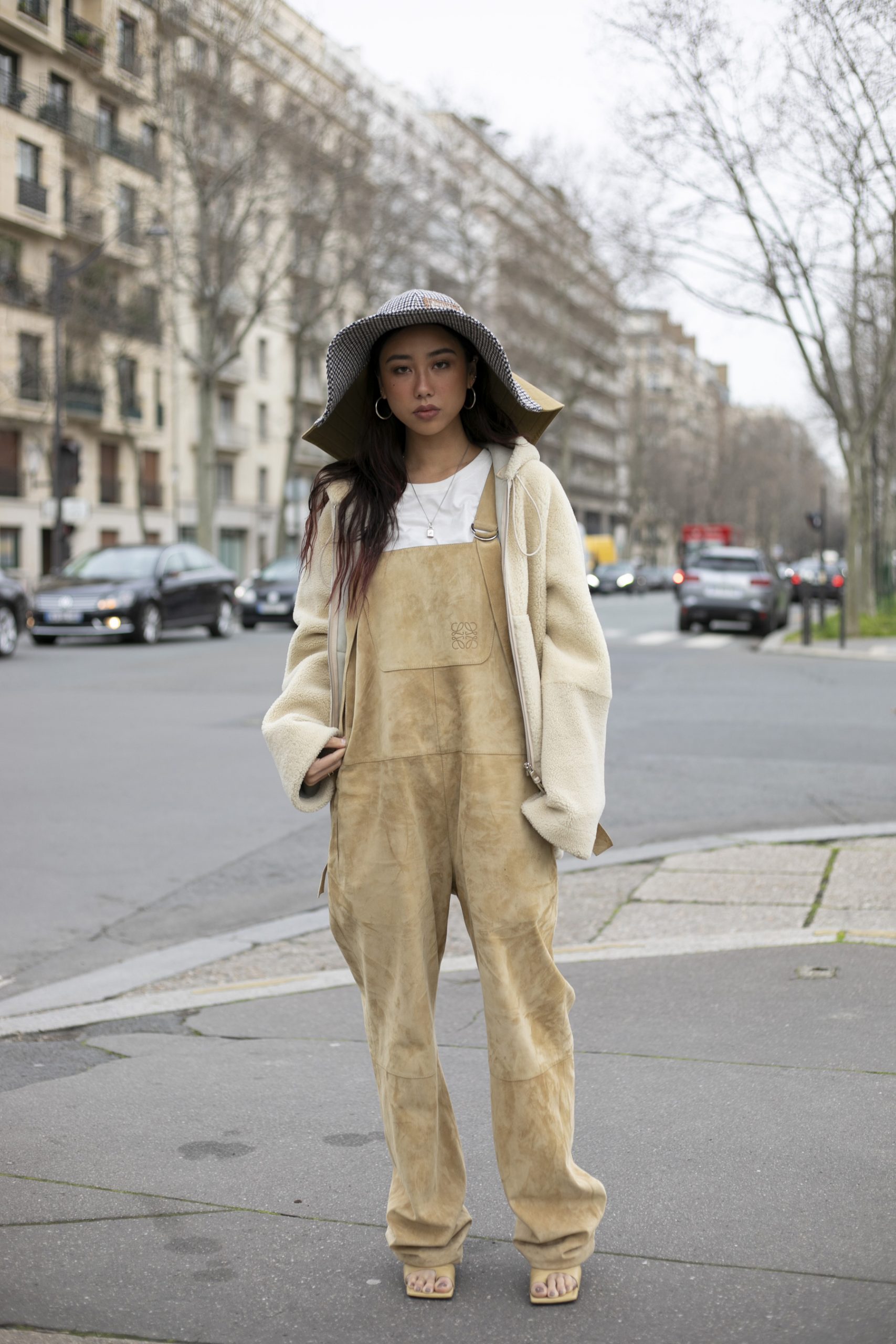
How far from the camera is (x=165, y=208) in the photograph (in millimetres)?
42375

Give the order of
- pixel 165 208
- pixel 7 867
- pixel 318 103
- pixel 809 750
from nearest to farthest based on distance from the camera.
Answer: pixel 7 867
pixel 809 750
pixel 318 103
pixel 165 208

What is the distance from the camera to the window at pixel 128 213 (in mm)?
38875

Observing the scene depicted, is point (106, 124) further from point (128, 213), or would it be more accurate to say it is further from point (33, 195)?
point (33, 195)

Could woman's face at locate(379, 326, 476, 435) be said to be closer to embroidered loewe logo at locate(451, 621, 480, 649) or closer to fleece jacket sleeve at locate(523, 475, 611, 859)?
fleece jacket sleeve at locate(523, 475, 611, 859)

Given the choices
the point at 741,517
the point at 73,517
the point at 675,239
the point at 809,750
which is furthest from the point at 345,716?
the point at 741,517

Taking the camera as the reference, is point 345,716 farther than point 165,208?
No

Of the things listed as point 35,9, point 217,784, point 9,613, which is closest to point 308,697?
point 217,784

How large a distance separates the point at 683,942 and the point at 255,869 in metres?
2.54

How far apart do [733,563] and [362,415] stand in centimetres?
2548

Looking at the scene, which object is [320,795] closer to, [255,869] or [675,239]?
[255,869]

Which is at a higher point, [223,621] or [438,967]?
[438,967]

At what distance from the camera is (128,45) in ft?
114

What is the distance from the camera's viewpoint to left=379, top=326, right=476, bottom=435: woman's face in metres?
2.71

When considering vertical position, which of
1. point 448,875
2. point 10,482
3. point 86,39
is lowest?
point 448,875
